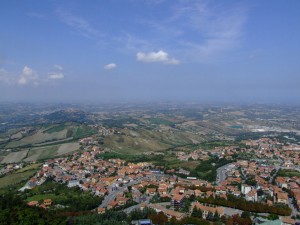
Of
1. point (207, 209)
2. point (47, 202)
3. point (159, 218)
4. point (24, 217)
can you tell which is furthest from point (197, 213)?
point (47, 202)

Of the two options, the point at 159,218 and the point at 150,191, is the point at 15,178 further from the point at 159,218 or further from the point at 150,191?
the point at 159,218

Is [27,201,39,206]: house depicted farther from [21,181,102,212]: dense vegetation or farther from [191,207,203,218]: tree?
[191,207,203,218]: tree

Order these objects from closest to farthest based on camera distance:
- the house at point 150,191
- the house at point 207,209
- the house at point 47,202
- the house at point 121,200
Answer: the house at point 207,209
the house at point 47,202
the house at point 121,200
the house at point 150,191

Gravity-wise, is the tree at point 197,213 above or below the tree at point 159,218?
below

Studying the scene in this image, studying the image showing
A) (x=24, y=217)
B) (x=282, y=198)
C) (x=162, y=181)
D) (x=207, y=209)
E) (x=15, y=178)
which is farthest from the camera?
(x=15, y=178)

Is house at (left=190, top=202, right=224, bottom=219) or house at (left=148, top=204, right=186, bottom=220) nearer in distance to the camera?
house at (left=148, top=204, right=186, bottom=220)

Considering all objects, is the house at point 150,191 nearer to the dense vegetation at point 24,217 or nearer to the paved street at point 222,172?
the paved street at point 222,172

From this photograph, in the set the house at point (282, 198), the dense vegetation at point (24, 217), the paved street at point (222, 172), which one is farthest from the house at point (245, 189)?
the dense vegetation at point (24, 217)

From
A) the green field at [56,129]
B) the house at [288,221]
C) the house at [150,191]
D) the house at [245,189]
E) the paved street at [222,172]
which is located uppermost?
the house at [288,221]

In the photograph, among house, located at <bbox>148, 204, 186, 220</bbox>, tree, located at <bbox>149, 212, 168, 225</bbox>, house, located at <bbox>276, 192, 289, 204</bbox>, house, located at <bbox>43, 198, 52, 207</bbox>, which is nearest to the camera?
tree, located at <bbox>149, 212, 168, 225</bbox>

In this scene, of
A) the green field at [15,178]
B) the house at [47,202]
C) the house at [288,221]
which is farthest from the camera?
the green field at [15,178]

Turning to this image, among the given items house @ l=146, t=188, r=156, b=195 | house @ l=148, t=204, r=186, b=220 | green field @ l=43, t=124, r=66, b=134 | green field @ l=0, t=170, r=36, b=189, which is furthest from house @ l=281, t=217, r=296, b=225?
green field @ l=43, t=124, r=66, b=134

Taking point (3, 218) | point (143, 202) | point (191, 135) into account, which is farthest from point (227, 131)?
Answer: point (3, 218)
